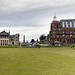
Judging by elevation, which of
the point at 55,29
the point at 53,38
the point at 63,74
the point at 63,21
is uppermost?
the point at 63,21

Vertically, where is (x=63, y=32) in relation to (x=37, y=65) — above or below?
above

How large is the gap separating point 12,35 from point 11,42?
723 cm

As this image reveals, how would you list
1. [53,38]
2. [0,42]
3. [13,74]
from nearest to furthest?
[13,74] → [0,42] → [53,38]

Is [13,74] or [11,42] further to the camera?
[11,42]

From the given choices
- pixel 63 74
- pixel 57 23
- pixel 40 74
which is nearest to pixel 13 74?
pixel 40 74

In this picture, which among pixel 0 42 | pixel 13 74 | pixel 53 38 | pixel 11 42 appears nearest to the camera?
pixel 13 74

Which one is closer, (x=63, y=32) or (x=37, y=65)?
(x=37, y=65)

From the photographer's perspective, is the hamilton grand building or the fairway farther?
the hamilton grand building

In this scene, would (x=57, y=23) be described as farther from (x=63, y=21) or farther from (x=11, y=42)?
(x=11, y=42)

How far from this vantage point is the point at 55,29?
107 m

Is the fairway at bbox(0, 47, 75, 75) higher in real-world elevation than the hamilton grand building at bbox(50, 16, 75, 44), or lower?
lower

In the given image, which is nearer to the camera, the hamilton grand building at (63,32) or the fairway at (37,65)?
the fairway at (37,65)

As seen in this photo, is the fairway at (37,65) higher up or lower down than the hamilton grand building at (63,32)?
lower down

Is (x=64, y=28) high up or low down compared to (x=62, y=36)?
up
